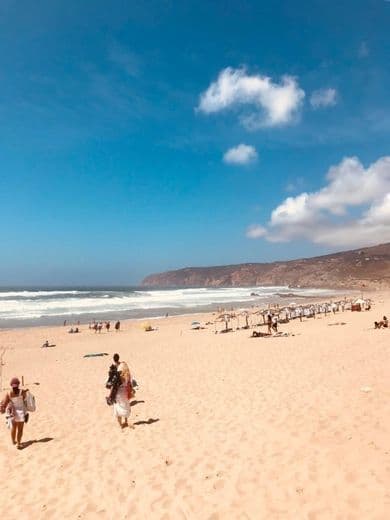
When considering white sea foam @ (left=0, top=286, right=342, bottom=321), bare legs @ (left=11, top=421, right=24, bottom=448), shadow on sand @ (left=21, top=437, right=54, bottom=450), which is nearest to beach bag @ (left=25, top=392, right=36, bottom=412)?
bare legs @ (left=11, top=421, right=24, bottom=448)

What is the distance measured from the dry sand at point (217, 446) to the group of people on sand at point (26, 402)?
1.19 ft

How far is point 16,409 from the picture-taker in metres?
8.64

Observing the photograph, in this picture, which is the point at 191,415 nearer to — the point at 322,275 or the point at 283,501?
the point at 283,501

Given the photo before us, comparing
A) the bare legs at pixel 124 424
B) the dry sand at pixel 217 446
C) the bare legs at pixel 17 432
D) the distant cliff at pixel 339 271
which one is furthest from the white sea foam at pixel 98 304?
the distant cliff at pixel 339 271

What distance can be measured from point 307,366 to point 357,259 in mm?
156084

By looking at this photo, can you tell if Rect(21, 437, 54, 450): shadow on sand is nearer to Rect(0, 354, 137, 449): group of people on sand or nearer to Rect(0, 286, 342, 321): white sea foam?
Rect(0, 354, 137, 449): group of people on sand

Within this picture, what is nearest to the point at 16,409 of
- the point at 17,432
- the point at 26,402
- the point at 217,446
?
the point at 26,402

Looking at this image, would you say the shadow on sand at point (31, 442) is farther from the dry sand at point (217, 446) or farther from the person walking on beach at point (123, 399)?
the person walking on beach at point (123, 399)

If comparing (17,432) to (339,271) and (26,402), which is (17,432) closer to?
(26,402)

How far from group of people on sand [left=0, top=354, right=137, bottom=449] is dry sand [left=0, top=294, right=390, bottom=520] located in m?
0.36

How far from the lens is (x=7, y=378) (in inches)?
678

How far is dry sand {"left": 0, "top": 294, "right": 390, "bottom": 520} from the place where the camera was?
5629 millimetres

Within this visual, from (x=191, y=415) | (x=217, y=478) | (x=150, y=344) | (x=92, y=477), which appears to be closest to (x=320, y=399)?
(x=191, y=415)

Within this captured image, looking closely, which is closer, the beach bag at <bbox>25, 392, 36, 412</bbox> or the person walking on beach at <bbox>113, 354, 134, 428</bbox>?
the beach bag at <bbox>25, 392, 36, 412</bbox>
